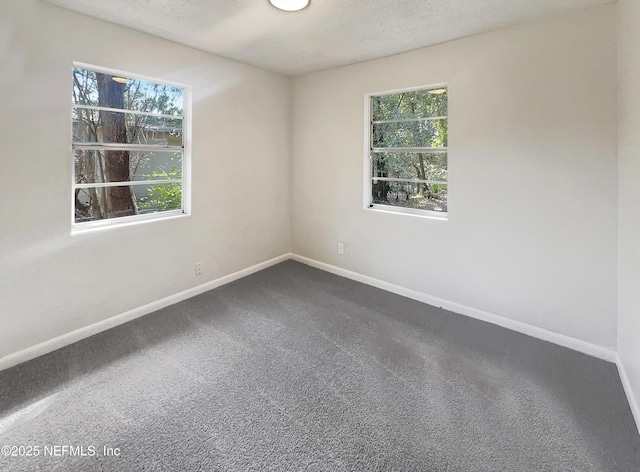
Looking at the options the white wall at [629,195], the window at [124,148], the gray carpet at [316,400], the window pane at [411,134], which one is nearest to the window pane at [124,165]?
the window at [124,148]

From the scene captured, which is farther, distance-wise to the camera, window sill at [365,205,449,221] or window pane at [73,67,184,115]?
window sill at [365,205,449,221]

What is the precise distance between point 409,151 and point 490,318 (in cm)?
172

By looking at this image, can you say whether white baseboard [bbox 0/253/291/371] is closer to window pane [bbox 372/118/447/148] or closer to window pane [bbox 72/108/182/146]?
window pane [bbox 72/108/182/146]

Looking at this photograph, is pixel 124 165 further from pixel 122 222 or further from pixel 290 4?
pixel 290 4

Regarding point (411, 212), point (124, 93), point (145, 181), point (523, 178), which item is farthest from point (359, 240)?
point (124, 93)

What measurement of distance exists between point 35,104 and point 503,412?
3434 mm

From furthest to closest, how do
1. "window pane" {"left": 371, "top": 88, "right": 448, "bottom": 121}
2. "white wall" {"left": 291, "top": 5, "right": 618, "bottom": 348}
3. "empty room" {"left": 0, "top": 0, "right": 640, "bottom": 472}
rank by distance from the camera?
"window pane" {"left": 371, "top": 88, "right": 448, "bottom": 121}
"white wall" {"left": 291, "top": 5, "right": 618, "bottom": 348}
"empty room" {"left": 0, "top": 0, "right": 640, "bottom": 472}

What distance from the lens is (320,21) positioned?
2.45 metres

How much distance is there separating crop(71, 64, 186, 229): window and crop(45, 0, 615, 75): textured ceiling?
1.54ft

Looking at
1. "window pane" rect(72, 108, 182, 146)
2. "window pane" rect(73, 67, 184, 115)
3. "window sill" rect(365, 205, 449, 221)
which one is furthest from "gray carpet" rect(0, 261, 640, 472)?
"window pane" rect(73, 67, 184, 115)

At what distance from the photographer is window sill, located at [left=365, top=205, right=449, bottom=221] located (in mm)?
3123

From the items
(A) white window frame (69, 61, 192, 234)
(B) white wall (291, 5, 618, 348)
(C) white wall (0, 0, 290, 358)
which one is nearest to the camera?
(C) white wall (0, 0, 290, 358)

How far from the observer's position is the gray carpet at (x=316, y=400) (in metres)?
1.52

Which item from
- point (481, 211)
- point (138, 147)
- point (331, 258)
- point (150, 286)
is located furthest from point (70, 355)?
point (481, 211)
